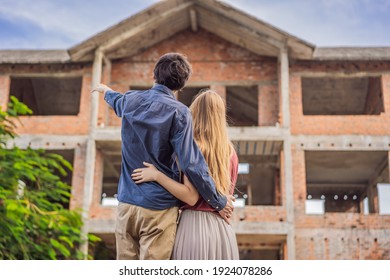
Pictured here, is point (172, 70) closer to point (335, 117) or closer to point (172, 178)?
point (172, 178)

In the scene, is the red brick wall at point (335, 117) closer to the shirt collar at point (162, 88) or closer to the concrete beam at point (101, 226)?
the concrete beam at point (101, 226)

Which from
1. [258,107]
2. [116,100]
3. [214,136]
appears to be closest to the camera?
[214,136]

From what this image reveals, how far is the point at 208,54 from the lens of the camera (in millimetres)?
13203

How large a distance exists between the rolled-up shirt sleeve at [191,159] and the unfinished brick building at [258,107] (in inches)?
362

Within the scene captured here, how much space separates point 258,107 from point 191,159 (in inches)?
422

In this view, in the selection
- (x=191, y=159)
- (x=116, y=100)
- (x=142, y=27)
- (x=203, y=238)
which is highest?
(x=142, y=27)

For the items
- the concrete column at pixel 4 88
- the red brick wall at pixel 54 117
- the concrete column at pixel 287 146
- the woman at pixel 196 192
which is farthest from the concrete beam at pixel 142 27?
the woman at pixel 196 192

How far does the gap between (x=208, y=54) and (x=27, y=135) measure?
398 cm

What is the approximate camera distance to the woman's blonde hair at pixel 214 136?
2.66 meters

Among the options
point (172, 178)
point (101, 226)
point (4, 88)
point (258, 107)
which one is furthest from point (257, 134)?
point (172, 178)

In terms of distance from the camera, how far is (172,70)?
106 inches

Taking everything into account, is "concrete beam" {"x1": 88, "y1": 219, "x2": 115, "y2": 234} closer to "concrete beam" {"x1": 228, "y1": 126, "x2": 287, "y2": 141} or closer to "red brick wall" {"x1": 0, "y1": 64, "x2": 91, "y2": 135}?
"red brick wall" {"x1": 0, "y1": 64, "x2": 91, "y2": 135}
